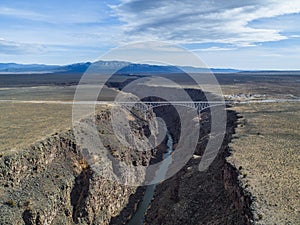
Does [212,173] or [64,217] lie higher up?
[212,173]

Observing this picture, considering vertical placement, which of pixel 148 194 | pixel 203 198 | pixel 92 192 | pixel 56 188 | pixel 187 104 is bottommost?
pixel 148 194

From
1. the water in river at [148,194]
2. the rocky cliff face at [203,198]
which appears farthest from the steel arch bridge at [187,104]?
the rocky cliff face at [203,198]

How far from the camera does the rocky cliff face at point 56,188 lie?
35.0m

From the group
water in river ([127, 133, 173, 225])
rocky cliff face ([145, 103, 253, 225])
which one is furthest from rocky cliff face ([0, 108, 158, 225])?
rocky cliff face ([145, 103, 253, 225])

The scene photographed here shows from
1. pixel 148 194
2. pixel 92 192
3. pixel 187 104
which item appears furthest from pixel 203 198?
pixel 187 104

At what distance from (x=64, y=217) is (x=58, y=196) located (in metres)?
2.69

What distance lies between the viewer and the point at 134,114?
86.7 meters

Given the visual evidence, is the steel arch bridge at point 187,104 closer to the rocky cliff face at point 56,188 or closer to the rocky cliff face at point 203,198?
the rocky cliff face at point 203,198

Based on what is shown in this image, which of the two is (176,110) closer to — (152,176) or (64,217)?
(152,176)

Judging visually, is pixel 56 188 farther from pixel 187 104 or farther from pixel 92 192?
pixel 187 104

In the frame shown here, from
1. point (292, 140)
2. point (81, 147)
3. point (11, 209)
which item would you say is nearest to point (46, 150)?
point (81, 147)

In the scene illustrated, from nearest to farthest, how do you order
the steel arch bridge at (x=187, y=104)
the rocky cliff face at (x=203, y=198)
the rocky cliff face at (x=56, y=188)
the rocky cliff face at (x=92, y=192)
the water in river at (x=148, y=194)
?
the rocky cliff face at (x=203, y=198), the rocky cliff face at (x=92, y=192), the rocky cliff face at (x=56, y=188), the water in river at (x=148, y=194), the steel arch bridge at (x=187, y=104)

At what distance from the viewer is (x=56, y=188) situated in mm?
40375

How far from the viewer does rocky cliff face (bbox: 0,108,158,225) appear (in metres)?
35.0
